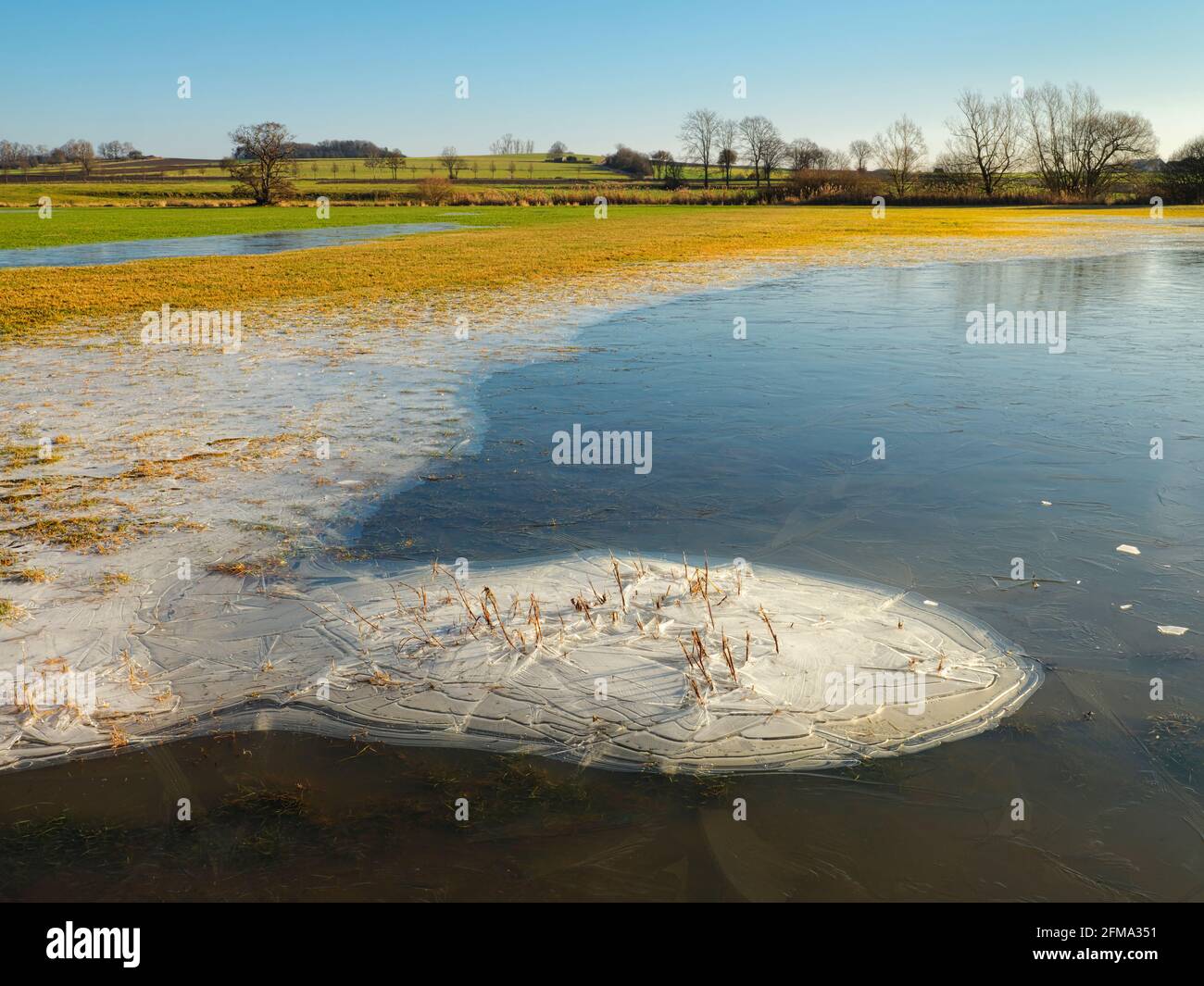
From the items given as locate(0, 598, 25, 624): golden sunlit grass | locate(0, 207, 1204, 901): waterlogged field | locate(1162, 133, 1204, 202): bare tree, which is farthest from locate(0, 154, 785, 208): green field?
locate(0, 598, 25, 624): golden sunlit grass

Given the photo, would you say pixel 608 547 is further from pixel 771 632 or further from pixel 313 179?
pixel 313 179

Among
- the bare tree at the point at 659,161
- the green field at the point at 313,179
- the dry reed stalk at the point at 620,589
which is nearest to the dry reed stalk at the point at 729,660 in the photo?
the dry reed stalk at the point at 620,589

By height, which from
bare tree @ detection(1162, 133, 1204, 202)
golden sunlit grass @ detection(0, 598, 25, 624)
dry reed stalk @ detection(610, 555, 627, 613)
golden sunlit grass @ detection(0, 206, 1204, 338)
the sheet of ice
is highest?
bare tree @ detection(1162, 133, 1204, 202)

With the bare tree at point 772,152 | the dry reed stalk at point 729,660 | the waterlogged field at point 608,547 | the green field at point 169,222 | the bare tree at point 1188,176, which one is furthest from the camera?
the bare tree at point 772,152

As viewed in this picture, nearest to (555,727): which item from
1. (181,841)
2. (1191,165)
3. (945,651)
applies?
(181,841)

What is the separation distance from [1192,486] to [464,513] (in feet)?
18.0

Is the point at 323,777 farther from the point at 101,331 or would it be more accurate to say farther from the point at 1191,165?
the point at 1191,165

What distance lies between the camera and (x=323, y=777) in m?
3.65

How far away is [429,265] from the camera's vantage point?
24.6 m

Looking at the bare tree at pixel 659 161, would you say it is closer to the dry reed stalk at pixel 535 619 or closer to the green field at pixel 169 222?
the green field at pixel 169 222

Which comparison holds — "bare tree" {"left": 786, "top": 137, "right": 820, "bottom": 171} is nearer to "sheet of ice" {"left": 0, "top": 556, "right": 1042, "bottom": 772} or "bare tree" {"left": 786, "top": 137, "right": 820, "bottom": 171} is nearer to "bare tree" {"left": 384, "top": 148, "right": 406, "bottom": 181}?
"bare tree" {"left": 384, "top": 148, "right": 406, "bottom": 181}

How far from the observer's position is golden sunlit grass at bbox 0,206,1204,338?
17.6 metres

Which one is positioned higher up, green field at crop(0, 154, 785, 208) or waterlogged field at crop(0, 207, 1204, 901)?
green field at crop(0, 154, 785, 208)

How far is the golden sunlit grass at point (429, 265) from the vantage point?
17578mm
